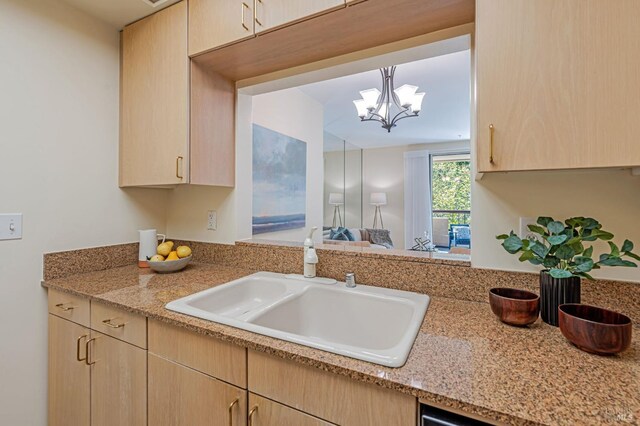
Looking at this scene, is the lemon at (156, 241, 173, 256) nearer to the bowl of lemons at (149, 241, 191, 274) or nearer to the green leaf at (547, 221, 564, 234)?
the bowl of lemons at (149, 241, 191, 274)

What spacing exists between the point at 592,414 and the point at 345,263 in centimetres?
94

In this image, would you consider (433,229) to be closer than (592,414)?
No

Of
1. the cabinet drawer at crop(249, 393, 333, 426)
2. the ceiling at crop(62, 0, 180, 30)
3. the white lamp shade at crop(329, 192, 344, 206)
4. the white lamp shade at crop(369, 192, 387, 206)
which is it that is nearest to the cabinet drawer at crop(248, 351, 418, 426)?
the cabinet drawer at crop(249, 393, 333, 426)

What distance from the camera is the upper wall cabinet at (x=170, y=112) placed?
1.41m

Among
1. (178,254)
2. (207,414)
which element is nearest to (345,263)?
(207,414)

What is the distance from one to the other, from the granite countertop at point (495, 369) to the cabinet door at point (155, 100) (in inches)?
29.3

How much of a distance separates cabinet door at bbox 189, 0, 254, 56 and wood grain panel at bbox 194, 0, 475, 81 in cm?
3

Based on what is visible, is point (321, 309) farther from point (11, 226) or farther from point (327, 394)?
point (11, 226)

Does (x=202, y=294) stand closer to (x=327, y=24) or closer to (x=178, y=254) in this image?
(x=178, y=254)

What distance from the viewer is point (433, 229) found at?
6.11 meters

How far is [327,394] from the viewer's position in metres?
0.72

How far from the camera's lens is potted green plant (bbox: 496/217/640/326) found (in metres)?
0.82

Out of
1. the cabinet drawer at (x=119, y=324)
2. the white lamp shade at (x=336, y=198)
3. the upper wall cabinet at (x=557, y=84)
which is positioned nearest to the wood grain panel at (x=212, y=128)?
the cabinet drawer at (x=119, y=324)

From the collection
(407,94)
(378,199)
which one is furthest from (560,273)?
(378,199)
